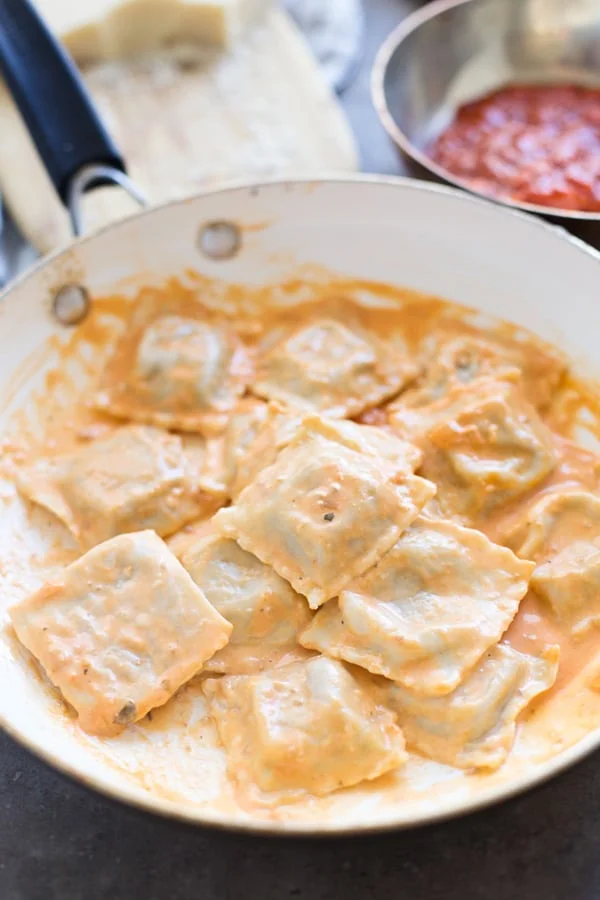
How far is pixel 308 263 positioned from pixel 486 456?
91 centimetres

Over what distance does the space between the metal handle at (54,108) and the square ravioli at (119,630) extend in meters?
1.12

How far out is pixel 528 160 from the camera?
3551mm

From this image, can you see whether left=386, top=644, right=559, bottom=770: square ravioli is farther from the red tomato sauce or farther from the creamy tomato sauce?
the red tomato sauce

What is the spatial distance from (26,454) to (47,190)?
4.18 feet

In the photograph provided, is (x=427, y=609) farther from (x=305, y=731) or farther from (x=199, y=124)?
(x=199, y=124)

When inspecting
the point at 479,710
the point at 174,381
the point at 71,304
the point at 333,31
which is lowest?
the point at 479,710

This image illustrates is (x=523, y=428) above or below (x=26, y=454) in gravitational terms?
below

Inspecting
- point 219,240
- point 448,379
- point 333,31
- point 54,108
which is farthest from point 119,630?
point 333,31

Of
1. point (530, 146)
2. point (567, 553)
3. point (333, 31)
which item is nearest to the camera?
point (567, 553)

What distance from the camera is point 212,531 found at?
8.46 ft

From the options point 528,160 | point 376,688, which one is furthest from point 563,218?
point 376,688

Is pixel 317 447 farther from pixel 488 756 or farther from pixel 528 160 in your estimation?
pixel 528 160

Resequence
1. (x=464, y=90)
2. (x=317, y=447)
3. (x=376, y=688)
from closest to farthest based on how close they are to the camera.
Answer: (x=376, y=688), (x=317, y=447), (x=464, y=90)

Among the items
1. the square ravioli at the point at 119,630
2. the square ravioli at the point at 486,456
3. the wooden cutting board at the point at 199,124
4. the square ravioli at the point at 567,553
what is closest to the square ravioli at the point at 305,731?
the square ravioli at the point at 119,630
